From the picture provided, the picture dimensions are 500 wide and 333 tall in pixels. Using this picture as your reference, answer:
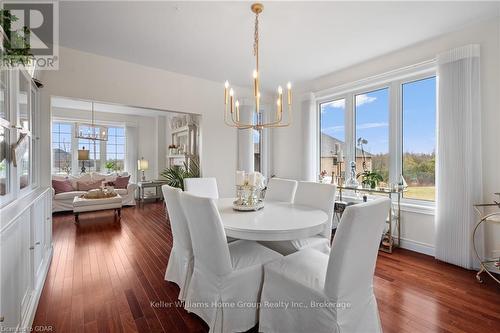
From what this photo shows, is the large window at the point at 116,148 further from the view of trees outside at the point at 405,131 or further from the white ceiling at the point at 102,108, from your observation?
the view of trees outside at the point at 405,131

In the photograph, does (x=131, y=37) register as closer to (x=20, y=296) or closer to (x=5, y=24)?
(x=5, y=24)

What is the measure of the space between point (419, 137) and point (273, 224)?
2692 millimetres

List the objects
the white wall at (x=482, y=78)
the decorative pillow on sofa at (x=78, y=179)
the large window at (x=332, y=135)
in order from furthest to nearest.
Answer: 1. the decorative pillow on sofa at (x=78, y=179)
2. the large window at (x=332, y=135)
3. the white wall at (x=482, y=78)

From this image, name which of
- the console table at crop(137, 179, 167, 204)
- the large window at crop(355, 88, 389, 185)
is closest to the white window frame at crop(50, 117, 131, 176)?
the console table at crop(137, 179, 167, 204)

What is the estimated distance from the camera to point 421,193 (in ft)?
10.1

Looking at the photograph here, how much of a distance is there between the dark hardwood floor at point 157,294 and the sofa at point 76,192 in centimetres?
227

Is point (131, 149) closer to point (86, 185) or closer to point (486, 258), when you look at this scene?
point (86, 185)

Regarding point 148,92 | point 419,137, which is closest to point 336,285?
point 419,137

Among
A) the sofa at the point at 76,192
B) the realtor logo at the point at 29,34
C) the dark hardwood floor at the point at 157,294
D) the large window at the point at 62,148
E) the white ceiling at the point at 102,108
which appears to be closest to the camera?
the realtor logo at the point at 29,34

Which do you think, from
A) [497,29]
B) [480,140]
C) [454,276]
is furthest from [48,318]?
[497,29]

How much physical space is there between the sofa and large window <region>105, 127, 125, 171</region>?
883 mm

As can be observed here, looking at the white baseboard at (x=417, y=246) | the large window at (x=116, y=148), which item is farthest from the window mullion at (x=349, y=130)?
the large window at (x=116, y=148)

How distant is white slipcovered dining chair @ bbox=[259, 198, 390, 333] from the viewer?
1.23 meters

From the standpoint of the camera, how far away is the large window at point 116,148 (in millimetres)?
6965
